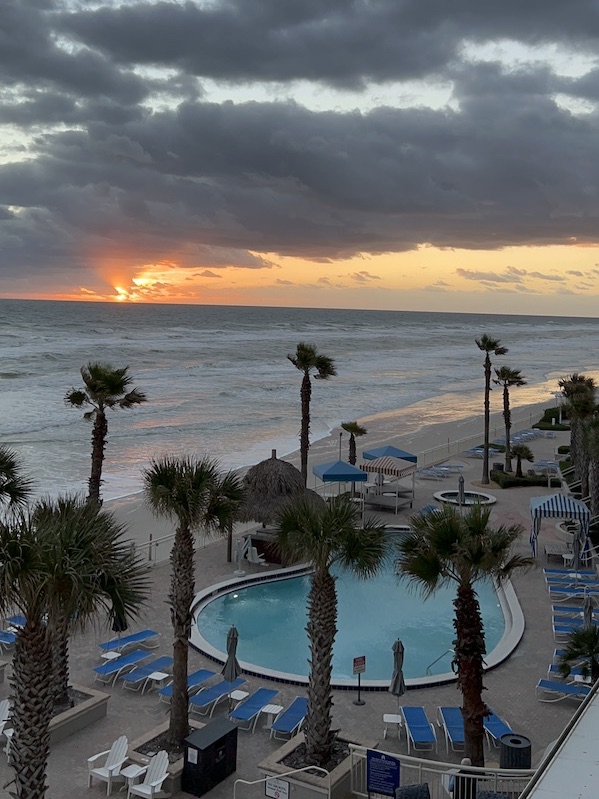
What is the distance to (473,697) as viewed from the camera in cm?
959

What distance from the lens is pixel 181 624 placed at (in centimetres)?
1099

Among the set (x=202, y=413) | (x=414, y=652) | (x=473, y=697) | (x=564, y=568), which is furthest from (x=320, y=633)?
(x=202, y=413)

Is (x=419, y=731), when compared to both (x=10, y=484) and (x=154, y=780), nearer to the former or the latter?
(x=154, y=780)

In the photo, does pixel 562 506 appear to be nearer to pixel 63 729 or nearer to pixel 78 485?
pixel 63 729

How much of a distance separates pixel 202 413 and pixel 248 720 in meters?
40.9

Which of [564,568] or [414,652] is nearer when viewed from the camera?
[414,652]

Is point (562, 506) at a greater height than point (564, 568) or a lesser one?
greater

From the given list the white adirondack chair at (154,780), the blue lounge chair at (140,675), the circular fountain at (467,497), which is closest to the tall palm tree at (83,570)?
the white adirondack chair at (154,780)

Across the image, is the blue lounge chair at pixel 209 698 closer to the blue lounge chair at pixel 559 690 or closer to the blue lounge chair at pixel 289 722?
the blue lounge chair at pixel 289 722

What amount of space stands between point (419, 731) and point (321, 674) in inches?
88.5

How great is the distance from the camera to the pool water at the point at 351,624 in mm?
15555

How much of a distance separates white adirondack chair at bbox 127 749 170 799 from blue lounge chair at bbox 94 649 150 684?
346 centimetres

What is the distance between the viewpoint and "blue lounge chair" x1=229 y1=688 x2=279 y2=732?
11.9 m

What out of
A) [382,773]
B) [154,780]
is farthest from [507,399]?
[154,780]
